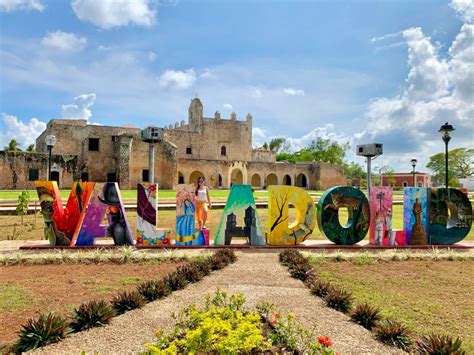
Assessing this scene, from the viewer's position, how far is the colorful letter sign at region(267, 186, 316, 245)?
8914 mm

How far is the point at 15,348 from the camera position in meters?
3.43

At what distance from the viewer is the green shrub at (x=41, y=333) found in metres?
3.49

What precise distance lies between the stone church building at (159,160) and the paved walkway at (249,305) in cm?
3205

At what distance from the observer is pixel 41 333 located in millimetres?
3562

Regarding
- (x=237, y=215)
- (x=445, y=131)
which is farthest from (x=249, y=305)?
(x=445, y=131)

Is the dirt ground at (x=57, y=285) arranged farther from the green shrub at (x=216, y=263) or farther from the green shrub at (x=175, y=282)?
the green shrub at (x=216, y=263)

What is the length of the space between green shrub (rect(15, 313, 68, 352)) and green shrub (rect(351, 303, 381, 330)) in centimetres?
328

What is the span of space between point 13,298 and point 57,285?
735 mm

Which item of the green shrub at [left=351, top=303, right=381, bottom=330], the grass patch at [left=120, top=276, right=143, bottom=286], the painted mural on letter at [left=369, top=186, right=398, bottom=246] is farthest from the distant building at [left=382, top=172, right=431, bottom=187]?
the green shrub at [left=351, top=303, right=381, bottom=330]

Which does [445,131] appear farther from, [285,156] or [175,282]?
[285,156]

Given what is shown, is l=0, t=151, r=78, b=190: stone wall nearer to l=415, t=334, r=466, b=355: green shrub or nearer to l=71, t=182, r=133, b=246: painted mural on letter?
l=71, t=182, r=133, b=246: painted mural on letter

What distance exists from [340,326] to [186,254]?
4.35m

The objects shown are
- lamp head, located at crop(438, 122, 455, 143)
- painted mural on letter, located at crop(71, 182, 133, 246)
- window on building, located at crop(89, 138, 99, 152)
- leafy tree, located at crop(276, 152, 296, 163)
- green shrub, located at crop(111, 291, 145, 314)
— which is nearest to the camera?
green shrub, located at crop(111, 291, 145, 314)

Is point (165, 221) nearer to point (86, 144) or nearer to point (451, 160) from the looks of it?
point (86, 144)
